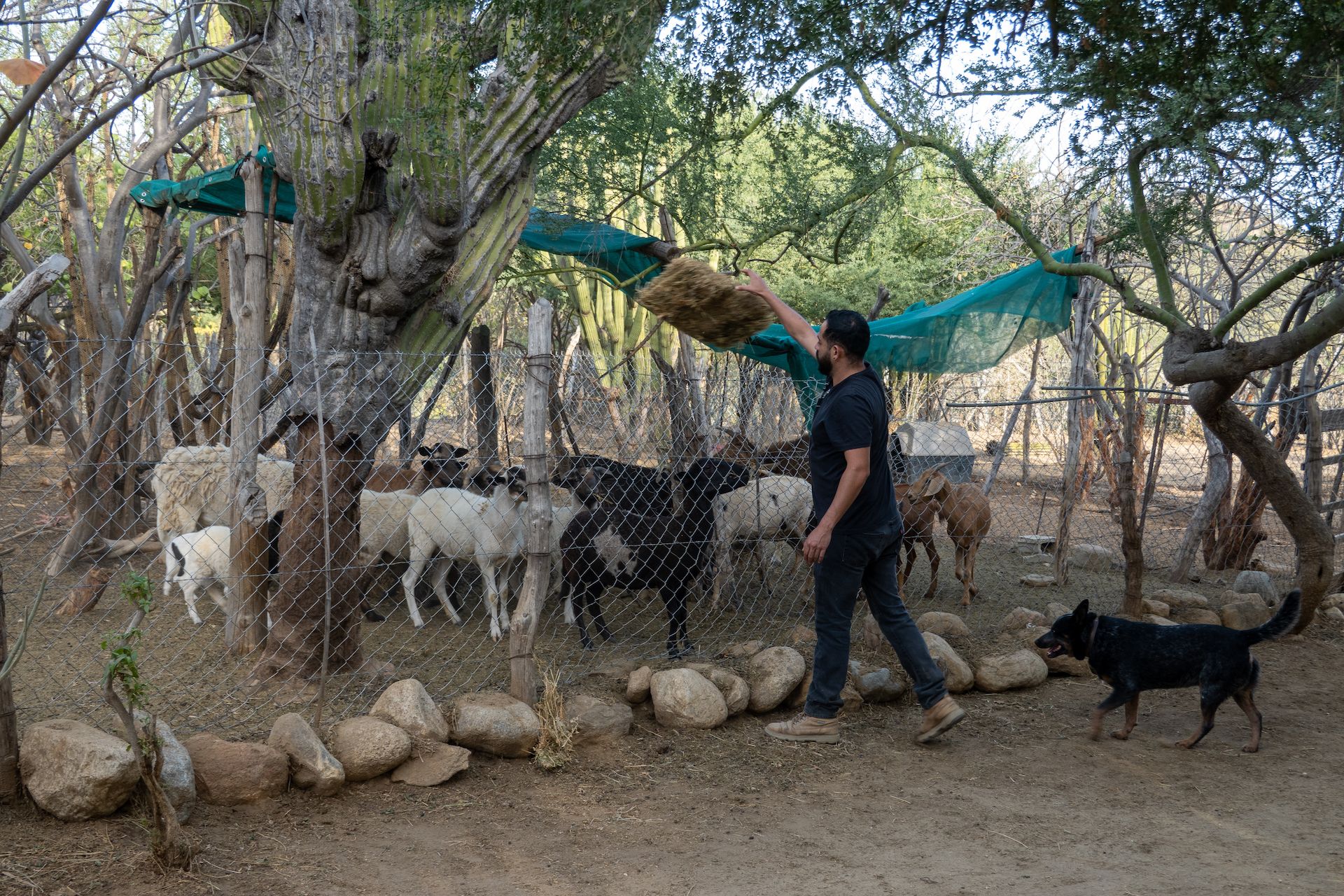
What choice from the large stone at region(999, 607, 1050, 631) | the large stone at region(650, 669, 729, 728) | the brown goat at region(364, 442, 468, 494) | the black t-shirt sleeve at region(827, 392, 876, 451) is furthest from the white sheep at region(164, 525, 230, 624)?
the large stone at region(999, 607, 1050, 631)

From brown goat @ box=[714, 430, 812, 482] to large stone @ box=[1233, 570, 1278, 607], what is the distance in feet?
12.4

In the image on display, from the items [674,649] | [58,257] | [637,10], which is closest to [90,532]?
[674,649]

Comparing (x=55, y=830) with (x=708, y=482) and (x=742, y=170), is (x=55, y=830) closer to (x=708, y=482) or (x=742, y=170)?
(x=708, y=482)

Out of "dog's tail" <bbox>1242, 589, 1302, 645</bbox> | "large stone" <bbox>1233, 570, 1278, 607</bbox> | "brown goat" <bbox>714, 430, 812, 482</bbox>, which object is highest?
"brown goat" <bbox>714, 430, 812, 482</bbox>

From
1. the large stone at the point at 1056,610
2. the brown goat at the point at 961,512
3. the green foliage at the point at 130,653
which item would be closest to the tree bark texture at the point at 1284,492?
the large stone at the point at 1056,610

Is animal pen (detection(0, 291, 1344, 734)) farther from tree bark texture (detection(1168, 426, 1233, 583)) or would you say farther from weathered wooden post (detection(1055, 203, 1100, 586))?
tree bark texture (detection(1168, 426, 1233, 583))

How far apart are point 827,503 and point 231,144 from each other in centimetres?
993

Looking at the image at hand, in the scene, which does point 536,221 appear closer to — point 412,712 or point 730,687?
point 730,687

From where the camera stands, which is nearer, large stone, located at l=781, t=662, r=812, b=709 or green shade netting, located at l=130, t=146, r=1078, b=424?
large stone, located at l=781, t=662, r=812, b=709

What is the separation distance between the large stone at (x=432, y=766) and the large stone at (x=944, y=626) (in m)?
3.58

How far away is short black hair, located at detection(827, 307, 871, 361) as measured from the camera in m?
4.61

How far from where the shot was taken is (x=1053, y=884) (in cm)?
338

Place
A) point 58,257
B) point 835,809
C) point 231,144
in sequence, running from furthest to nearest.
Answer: point 231,144
point 835,809
point 58,257

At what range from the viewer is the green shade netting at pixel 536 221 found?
6.44 m
